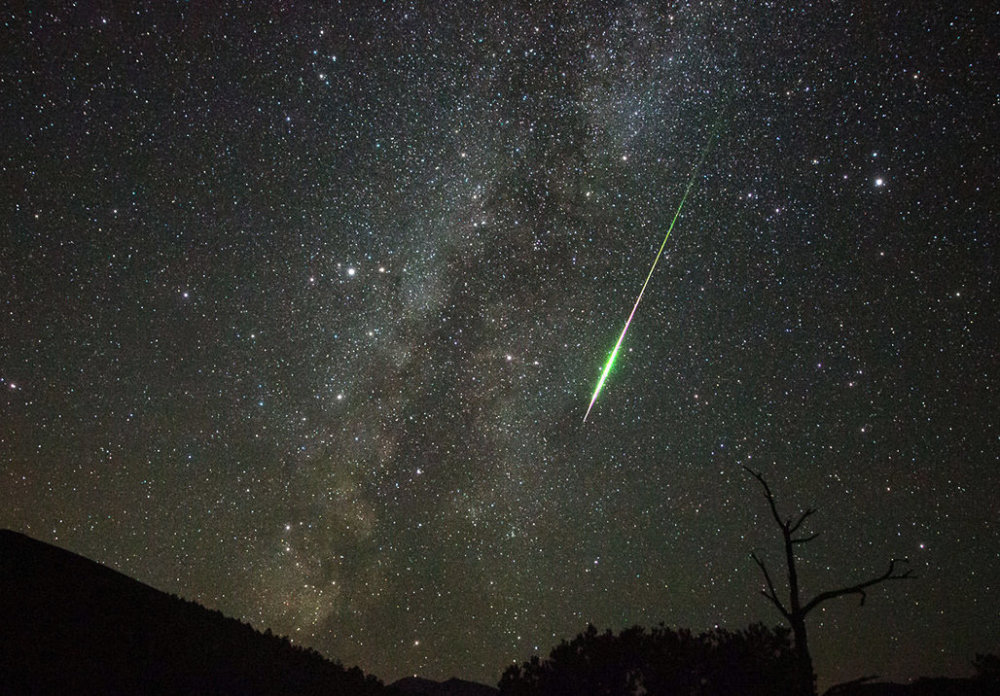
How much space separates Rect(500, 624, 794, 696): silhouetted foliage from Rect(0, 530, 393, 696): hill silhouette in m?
5.87

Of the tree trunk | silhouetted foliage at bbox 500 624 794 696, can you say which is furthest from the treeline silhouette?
the tree trunk

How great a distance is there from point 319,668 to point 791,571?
16086mm

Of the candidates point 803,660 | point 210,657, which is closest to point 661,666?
point 803,660

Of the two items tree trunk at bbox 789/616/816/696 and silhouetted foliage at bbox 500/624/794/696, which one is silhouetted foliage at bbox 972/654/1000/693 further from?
tree trunk at bbox 789/616/816/696

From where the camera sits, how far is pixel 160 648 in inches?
566

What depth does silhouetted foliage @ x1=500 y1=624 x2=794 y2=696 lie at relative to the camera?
12.9 meters

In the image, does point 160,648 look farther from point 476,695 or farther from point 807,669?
point 476,695

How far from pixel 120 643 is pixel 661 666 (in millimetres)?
13091

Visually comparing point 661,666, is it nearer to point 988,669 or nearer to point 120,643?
point 988,669

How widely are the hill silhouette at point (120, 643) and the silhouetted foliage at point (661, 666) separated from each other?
5.87 meters

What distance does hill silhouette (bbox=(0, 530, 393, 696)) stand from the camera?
11.6 m

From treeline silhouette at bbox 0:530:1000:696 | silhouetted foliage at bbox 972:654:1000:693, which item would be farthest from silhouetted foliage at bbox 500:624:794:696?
silhouetted foliage at bbox 972:654:1000:693

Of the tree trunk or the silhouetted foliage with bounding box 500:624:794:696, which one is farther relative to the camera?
the silhouetted foliage with bounding box 500:624:794:696

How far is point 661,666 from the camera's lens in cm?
1403
